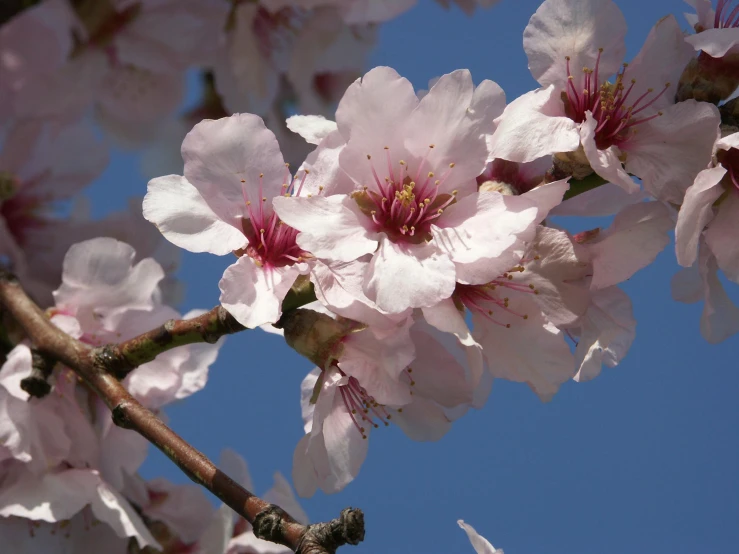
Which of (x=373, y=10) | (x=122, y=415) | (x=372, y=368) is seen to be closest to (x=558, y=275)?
(x=372, y=368)

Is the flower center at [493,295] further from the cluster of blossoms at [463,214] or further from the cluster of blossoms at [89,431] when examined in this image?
the cluster of blossoms at [89,431]

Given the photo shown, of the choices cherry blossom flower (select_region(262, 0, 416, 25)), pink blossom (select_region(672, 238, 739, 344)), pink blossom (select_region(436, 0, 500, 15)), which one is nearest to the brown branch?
pink blossom (select_region(672, 238, 739, 344))

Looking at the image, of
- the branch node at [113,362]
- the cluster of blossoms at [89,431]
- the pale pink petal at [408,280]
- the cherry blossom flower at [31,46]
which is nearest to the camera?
the pale pink petal at [408,280]

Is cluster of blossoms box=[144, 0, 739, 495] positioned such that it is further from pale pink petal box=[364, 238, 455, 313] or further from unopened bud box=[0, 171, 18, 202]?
unopened bud box=[0, 171, 18, 202]

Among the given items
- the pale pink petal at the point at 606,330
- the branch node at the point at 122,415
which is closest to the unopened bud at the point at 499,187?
the pale pink petal at the point at 606,330

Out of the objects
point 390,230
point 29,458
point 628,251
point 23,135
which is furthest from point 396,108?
point 23,135
